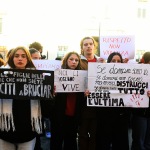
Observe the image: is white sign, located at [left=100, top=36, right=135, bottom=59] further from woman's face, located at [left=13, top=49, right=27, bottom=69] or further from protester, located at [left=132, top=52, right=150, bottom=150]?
woman's face, located at [left=13, top=49, right=27, bottom=69]

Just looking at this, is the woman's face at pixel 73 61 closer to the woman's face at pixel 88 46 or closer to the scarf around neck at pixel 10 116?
the woman's face at pixel 88 46

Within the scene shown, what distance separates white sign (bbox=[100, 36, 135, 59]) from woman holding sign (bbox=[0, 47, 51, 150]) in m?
2.39

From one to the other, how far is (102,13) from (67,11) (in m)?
3.96

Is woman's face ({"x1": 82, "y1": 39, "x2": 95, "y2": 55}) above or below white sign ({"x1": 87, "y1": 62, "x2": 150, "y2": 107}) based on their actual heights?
above

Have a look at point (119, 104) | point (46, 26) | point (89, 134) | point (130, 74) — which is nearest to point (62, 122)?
point (89, 134)

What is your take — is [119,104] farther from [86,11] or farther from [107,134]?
[86,11]

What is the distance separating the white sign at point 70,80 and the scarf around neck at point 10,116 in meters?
→ 0.67

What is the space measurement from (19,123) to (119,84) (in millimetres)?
1558

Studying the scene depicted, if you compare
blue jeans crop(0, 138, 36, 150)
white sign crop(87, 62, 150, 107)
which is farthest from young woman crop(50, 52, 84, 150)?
blue jeans crop(0, 138, 36, 150)

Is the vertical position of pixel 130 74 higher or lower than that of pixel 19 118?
higher

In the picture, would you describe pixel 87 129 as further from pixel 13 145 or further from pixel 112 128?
pixel 13 145

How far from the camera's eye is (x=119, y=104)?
13.9ft

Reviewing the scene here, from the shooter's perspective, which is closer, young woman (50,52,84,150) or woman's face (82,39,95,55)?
young woman (50,52,84,150)

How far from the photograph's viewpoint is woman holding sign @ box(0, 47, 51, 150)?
3391mm
